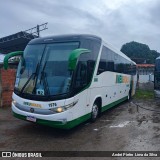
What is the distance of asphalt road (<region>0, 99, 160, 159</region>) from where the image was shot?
623cm

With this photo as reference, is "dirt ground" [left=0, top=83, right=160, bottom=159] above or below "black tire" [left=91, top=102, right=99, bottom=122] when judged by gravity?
below

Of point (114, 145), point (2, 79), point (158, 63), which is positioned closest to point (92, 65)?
point (114, 145)

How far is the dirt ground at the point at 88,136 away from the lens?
245 inches

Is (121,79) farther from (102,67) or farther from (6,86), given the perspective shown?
(6,86)

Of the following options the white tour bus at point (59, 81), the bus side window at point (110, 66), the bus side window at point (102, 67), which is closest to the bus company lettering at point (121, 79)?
the bus side window at point (110, 66)

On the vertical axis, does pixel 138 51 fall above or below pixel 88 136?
above

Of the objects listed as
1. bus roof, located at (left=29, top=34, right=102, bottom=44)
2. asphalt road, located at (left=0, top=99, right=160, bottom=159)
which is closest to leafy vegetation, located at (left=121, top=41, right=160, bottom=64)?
asphalt road, located at (left=0, top=99, right=160, bottom=159)

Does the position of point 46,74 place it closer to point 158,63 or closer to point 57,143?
point 57,143

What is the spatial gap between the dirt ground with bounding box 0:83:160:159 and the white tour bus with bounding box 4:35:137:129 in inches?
18.9

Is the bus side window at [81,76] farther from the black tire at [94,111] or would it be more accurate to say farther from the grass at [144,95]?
the grass at [144,95]

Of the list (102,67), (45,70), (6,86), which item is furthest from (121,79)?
(45,70)

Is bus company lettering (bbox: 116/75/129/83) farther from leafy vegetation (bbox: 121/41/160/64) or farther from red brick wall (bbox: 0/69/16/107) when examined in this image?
leafy vegetation (bbox: 121/41/160/64)

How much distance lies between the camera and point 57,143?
258 inches

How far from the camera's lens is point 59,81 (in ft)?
22.6
